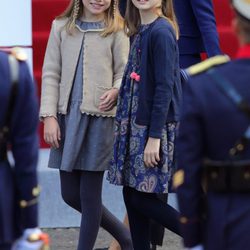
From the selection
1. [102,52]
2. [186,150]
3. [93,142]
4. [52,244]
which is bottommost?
[52,244]

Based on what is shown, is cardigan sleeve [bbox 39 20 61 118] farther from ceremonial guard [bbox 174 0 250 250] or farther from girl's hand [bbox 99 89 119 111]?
ceremonial guard [bbox 174 0 250 250]

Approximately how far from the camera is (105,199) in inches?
233

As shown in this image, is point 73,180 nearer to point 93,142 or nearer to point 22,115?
point 93,142

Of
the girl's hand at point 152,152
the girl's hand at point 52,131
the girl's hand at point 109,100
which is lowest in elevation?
the girl's hand at point 52,131

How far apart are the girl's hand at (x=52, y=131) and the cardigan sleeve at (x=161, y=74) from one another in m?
0.65

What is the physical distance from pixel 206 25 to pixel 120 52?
54 cm

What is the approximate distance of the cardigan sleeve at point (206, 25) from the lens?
190 inches

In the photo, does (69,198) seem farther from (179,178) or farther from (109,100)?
(179,178)

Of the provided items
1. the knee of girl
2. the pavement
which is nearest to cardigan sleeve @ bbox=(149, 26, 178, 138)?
the knee of girl

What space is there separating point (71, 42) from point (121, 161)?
72 centimetres

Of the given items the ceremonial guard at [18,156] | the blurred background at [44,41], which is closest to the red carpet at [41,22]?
the blurred background at [44,41]

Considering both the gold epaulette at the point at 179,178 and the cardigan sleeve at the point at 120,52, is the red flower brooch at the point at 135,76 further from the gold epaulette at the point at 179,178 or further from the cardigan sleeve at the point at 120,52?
the gold epaulette at the point at 179,178

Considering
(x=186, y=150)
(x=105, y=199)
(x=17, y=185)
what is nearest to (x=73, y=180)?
(x=105, y=199)

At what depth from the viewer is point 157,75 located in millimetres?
4234
